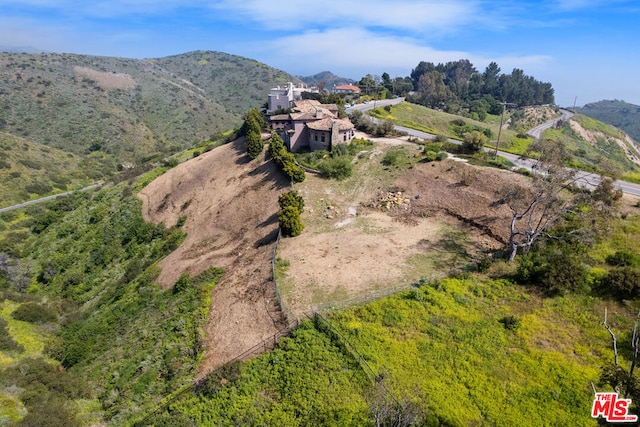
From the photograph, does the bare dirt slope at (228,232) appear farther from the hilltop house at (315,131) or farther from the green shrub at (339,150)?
the green shrub at (339,150)

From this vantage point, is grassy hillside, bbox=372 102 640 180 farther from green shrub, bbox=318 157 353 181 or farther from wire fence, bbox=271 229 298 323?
wire fence, bbox=271 229 298 323

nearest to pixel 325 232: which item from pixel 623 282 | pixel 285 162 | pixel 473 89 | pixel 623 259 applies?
pixel 285 162

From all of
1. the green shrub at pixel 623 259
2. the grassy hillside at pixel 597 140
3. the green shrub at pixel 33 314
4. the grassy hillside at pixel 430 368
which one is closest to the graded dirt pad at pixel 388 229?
the grassy hillside at pixel 430 368

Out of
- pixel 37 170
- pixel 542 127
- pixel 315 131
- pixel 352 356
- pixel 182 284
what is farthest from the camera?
pixel 542 127

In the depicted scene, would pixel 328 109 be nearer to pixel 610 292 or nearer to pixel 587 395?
A: pixel 610 292

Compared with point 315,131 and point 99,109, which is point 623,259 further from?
point 99,109

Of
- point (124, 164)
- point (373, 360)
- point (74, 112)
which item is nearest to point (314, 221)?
point (373, 360)
